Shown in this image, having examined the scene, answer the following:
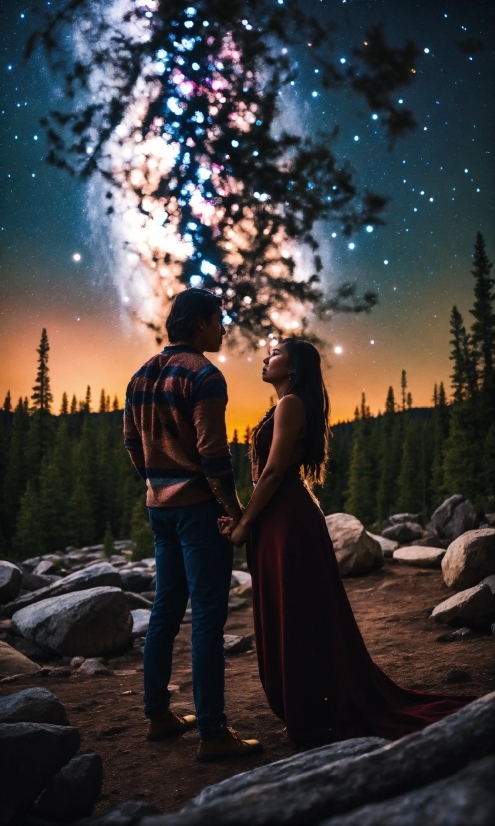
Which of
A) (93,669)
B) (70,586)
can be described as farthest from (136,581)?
(93,669)

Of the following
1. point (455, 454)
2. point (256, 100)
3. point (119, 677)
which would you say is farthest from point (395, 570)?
point (455, 454)

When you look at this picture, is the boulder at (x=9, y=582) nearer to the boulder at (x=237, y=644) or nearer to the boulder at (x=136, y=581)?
the boulder at (x=136, y=581)

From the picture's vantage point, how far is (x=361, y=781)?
1.43 meters

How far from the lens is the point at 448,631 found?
5.86 m

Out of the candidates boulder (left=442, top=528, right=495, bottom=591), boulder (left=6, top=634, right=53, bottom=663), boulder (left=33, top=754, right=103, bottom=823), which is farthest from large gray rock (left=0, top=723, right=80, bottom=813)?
boulder (left=442, top=528, right=495, bottom=591)

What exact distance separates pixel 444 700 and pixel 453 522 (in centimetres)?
1025

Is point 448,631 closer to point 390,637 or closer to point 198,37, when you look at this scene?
point 390,637

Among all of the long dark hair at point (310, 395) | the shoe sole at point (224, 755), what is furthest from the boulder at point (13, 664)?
the long dark hair at point (310, 395)

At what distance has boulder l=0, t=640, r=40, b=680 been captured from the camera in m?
5.43

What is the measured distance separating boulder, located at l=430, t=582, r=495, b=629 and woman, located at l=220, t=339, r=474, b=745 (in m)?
2.57

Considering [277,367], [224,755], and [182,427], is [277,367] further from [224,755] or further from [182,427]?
[224,755]

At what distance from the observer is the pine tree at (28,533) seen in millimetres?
39469

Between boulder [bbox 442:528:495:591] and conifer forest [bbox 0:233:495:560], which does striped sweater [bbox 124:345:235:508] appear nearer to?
boulder [bbox 442:528:495:591]

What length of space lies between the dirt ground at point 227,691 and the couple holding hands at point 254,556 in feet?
0.61
